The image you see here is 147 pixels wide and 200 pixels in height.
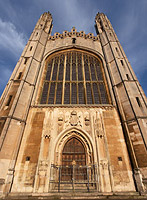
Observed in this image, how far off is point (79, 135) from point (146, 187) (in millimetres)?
4587

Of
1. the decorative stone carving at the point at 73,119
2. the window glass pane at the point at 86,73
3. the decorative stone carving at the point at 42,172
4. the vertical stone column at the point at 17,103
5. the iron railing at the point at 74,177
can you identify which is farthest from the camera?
the window glass pane at the point at 86,73

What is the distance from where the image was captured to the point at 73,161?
802cm

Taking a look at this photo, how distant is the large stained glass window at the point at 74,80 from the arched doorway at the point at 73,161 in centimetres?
369

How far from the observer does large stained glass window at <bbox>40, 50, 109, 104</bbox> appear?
1148 cm

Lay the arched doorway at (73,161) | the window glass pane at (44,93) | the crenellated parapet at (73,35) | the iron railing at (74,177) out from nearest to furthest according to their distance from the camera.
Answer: the iron railing at (74,177) → the arched doorway at (73,161) → the window glass pane at (44,93) → the crenellated parapet at (73,35)

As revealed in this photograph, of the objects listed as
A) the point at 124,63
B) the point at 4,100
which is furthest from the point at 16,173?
the point at 124,63

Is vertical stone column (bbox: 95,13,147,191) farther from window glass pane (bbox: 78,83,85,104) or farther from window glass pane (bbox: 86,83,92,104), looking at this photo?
window glass pane (bbox: 78,83,85,104)

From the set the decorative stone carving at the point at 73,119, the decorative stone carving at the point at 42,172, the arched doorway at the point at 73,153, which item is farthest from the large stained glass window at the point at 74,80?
the decorative stone carving at the point at 42,172

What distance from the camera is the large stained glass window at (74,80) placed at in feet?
37.7

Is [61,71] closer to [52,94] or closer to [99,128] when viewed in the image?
[52,94]

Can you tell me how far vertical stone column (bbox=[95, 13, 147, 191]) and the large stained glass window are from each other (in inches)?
50.7

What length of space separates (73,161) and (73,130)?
1.99 metres

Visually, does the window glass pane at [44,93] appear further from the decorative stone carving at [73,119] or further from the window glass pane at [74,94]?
the decorative stone carving at [73,119]

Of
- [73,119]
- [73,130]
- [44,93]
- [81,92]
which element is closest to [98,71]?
[81,92]
